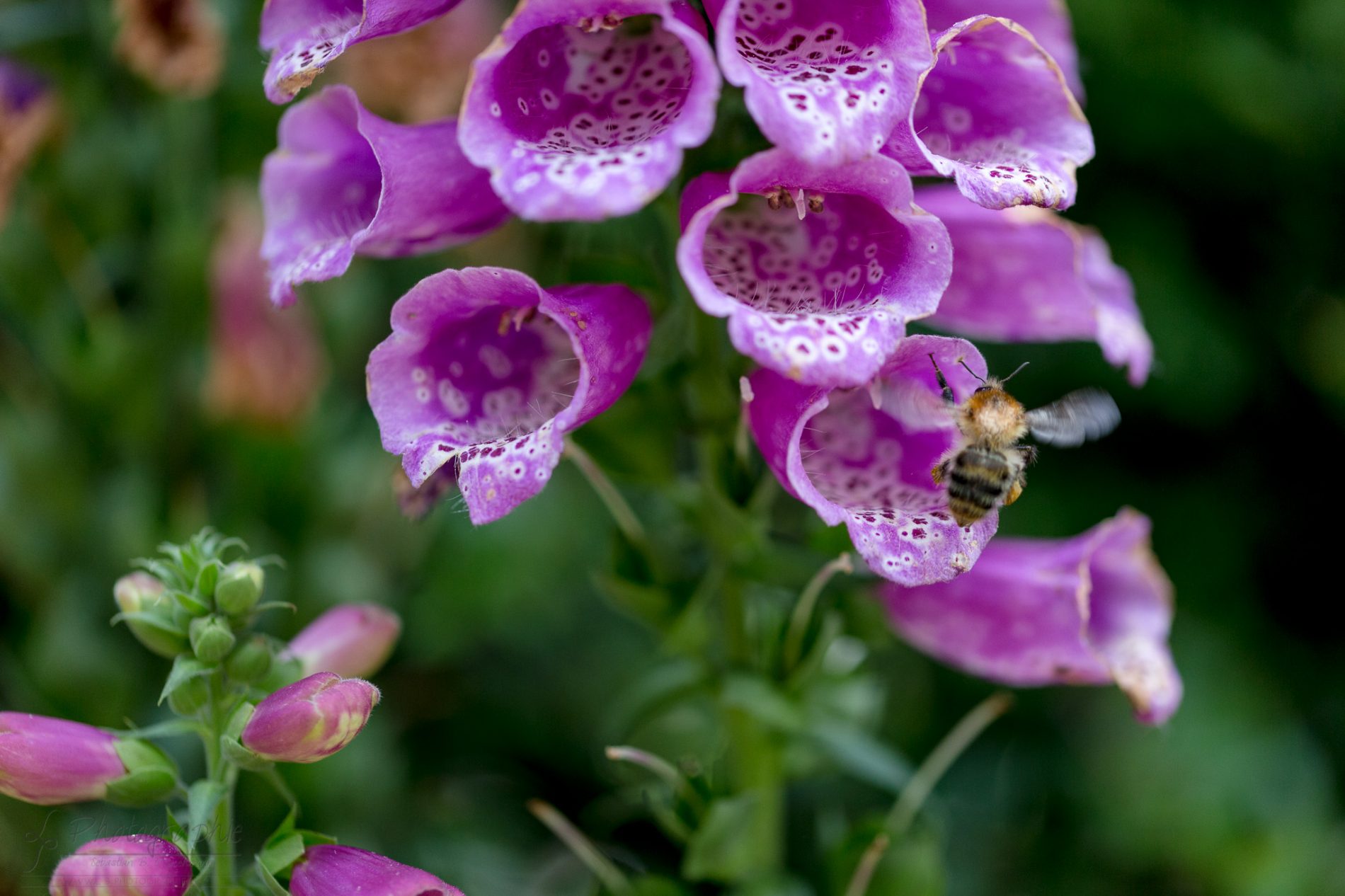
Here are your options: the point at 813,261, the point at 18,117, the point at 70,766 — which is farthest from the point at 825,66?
the point at 18,117

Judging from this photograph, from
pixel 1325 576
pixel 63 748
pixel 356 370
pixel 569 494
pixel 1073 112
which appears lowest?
pixel 1325 576

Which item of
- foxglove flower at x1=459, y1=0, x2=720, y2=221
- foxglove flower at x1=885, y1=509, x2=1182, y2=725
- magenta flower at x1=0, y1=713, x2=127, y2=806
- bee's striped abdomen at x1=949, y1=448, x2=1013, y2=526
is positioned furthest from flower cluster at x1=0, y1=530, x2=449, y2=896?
foxglove flower at x1=885, y1=509, x2=1182, y2=725

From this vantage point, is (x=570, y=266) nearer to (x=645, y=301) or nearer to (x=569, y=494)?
(x=645, y=301)

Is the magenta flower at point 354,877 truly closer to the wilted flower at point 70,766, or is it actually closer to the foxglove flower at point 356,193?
the wilted flower at point 70,766

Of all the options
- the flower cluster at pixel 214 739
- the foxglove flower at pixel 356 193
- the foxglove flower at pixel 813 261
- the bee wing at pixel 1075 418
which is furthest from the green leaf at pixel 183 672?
the bee wing at pixel 1075 418

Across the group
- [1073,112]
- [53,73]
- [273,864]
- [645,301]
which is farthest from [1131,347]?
[53,73]

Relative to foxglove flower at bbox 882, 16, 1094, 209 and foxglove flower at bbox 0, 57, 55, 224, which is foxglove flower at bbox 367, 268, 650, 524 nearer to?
foxglove flower at bbox 882, 16, 1094, 209

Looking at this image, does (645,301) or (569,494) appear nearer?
(645,301)

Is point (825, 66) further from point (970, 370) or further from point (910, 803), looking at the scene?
point (910, 803)
